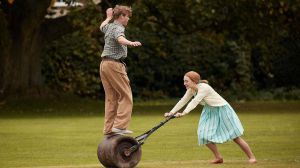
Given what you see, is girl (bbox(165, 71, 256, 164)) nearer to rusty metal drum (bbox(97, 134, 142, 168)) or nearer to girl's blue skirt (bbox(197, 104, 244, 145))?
girl's blue skirt (bbox(197, 104, 244, 145))

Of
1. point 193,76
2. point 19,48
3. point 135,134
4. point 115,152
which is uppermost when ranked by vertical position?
point 193,76

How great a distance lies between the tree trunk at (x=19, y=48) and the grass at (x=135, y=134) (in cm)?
97

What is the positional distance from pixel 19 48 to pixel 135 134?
38.0 feet

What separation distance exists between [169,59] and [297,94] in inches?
213

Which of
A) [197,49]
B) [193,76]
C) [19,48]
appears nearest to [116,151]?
[193,76]

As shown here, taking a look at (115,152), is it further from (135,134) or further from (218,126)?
(135,134)

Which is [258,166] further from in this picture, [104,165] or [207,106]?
[104,165]

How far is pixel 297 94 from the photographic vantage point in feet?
123

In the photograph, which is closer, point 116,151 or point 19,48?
point 116,151

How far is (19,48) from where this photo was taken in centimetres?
3091

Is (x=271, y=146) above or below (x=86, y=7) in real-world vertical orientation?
below

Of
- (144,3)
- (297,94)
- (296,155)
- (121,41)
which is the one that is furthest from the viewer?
(297,94)

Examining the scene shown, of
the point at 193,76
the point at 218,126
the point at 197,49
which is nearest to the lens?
the point at 193,76

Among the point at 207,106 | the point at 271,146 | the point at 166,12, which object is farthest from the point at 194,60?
the point at 207,106
